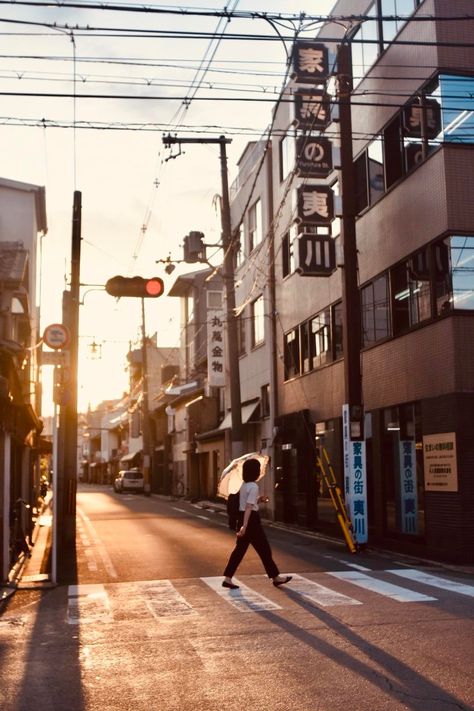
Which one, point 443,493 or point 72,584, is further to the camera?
point 443,493

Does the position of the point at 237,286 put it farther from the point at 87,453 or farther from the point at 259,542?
the point at 87,453

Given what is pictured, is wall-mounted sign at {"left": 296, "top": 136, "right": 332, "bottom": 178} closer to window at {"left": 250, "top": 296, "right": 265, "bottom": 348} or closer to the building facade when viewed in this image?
the building facade

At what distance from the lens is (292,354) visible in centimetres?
2733

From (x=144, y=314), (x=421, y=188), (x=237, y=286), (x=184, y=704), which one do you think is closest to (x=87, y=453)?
(x=144, y=314)

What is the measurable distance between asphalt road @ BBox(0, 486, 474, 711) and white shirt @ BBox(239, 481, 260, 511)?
115 cm

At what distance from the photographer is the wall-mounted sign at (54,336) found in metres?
14.1

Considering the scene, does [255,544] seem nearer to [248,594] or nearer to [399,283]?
[248,594]

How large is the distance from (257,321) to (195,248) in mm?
3631

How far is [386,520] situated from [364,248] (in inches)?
255

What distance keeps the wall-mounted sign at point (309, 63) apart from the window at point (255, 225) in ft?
39.3

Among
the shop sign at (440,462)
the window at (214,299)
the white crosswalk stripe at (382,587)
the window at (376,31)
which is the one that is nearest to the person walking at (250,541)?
the white crosswalk stripe at (382,587)

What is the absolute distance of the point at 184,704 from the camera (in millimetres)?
6324

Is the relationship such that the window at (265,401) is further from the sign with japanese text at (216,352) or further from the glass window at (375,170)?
the glass window at (375,170)

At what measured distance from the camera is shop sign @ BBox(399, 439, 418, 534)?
687 inches
